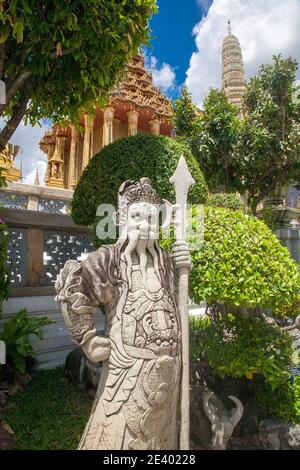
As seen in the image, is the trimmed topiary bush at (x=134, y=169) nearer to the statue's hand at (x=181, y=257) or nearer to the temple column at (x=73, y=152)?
the statue's hand at (x=181, y=257)

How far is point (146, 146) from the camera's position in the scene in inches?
142

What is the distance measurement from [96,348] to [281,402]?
8.63ft

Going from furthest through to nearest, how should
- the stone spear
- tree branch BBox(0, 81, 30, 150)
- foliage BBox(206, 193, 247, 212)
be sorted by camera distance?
foliage BBox(206, 193, 247, 212), tree branch BBox(0, 81, 30, 150), the stone spear

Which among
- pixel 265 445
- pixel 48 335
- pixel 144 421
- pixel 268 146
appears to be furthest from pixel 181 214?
pixel 268 146

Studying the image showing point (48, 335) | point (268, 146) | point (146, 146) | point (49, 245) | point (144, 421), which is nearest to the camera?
point (144, 421)

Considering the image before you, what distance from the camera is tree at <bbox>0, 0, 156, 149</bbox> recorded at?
2986 millimetres

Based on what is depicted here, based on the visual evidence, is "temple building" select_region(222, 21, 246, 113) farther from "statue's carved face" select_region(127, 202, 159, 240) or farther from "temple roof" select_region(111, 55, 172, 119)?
→ "statue's carved face" select_region(127, 202, 159, 240)

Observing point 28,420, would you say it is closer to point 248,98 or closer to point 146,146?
point 146,146

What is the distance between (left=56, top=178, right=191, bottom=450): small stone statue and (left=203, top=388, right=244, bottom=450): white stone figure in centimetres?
92

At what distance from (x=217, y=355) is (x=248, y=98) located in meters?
7.27

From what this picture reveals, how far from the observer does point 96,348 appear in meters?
2.01

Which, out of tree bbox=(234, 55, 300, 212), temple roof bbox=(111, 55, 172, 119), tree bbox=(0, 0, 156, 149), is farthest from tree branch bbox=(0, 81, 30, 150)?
temple roof bbox=(111, 55, 172, 119)

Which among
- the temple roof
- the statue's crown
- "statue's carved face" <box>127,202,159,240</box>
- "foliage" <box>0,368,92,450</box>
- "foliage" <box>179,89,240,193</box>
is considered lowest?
"foliage" <box>0,368,92,450</box>

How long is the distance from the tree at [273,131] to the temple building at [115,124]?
8791 mm
